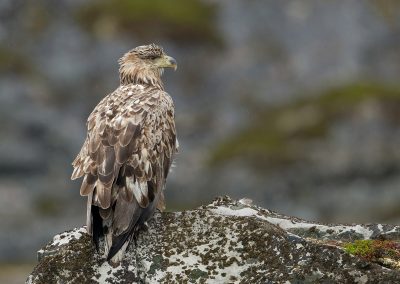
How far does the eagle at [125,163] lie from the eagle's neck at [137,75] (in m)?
1.59

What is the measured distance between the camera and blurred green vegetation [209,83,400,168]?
371ft

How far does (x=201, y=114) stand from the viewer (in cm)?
12219

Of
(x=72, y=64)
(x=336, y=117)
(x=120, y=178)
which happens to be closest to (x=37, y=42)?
(x=72, y=64)

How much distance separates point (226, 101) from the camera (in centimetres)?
12338

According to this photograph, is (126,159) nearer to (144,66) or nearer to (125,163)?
(125,163)

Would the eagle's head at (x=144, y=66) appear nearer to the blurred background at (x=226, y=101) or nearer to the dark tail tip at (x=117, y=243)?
the dark tail tip at (x=117, y=243)

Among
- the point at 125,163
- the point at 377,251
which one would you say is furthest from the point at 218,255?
the point at 125,163

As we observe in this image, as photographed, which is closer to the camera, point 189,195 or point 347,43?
point 189,195

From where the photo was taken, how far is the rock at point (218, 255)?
14258mm

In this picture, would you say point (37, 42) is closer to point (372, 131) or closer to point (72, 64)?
point (72, 64)

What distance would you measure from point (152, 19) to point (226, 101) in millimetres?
15515

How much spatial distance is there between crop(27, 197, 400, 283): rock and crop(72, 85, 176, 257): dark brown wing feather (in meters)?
0.41

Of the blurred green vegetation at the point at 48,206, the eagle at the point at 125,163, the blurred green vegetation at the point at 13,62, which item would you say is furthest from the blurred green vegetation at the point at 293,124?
the eagle at the point at 125,163

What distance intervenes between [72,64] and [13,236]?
27392mm
